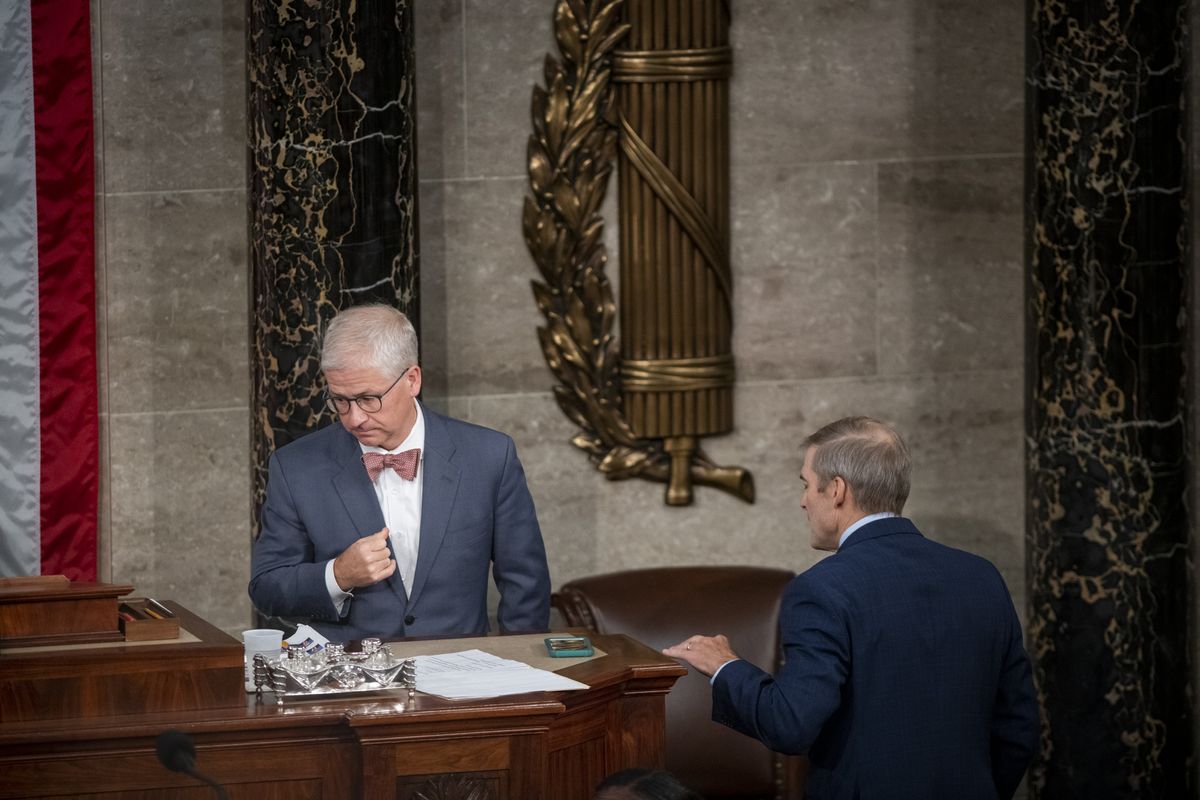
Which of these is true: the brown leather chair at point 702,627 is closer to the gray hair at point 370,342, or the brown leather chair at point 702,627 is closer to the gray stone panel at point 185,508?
the gray stone panel at point 185,508

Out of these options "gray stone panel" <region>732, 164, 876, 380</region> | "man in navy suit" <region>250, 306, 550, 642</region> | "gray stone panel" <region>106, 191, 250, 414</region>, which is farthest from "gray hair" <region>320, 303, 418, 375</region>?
"gray stone panel" <region>732, 164, 876, 380</region>

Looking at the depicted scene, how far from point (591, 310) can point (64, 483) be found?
2070 mm

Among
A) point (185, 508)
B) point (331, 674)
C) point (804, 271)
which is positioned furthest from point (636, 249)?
point (331, 674)

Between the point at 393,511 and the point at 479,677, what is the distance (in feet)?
3.49

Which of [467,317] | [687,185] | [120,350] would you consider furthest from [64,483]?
[687,185]

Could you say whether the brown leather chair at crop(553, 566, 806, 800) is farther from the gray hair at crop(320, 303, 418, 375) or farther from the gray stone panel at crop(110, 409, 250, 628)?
the gray hair at crop(320, 303, 418, 375)

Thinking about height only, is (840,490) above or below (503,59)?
below

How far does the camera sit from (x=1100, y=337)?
5.68 m

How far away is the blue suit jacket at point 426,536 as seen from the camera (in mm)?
4074

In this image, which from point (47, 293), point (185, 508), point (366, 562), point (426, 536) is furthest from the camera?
point (185, 508)

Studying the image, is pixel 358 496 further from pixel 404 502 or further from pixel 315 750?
pixel 315 750

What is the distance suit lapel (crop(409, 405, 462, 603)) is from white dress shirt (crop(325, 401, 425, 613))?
2 cm

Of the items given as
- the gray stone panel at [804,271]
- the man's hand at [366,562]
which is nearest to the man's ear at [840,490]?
the man's hand at [366,562]

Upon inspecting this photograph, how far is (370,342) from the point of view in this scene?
4055 millimetres
